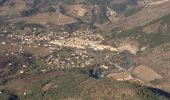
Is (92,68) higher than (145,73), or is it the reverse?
(145,73)

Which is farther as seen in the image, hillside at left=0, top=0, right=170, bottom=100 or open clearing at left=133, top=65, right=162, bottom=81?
open clearing at left=133, top=65, right=162, bottom=81

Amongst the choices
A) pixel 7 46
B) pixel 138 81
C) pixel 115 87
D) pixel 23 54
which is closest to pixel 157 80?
pixel 138 81

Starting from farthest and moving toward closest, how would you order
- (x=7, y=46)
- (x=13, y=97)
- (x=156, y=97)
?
(x=7, y=46), (x=13, y=97), (x=156, y=97)

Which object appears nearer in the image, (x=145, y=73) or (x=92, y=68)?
(x=145, y=73)

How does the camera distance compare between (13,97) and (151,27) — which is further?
(151,27)

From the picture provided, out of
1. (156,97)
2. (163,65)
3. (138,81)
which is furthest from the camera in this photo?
(163,65)

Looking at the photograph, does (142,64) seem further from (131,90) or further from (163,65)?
(131,90)

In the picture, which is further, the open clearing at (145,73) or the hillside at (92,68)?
the open clearing at (145,73)

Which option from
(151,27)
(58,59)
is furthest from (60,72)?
(151,27)

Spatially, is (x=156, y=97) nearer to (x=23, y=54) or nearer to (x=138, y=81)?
(x=138, y=81)
